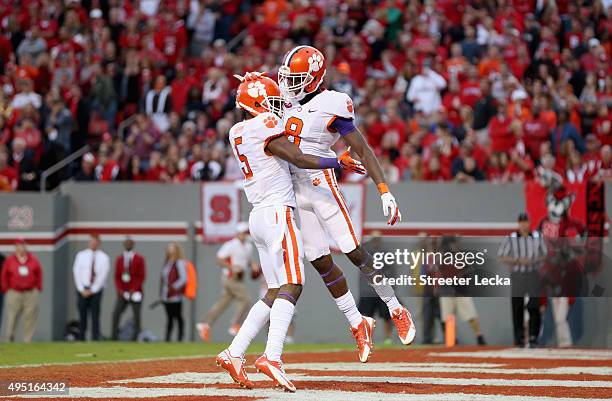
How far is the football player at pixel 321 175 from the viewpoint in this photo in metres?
9.17

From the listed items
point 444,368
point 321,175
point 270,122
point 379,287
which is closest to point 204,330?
point 444,368

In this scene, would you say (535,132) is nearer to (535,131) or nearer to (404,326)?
(535,131)

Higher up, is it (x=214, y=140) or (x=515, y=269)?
(x=214, y=140)

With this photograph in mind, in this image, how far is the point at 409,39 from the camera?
69.1ft

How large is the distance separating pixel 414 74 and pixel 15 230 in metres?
6.69

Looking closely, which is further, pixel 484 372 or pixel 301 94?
pixel 484 372

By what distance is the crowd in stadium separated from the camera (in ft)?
61.5

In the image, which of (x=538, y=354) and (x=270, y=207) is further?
(x=538, y=354)

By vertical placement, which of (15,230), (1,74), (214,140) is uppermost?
(1,74)

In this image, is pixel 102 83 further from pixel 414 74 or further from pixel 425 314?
pixel 425 314

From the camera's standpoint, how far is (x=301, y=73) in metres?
9.15

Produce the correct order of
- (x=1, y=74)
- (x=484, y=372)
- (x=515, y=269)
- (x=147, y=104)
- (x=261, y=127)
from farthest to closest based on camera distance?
(x=1, y=74), (x=147, y=104), (x=515, y=269), (x=484, y=372), (x=261, y=127)

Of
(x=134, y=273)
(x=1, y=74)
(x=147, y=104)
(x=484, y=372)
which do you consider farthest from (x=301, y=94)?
(x=1, y=74)

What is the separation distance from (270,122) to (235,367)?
1.72m
